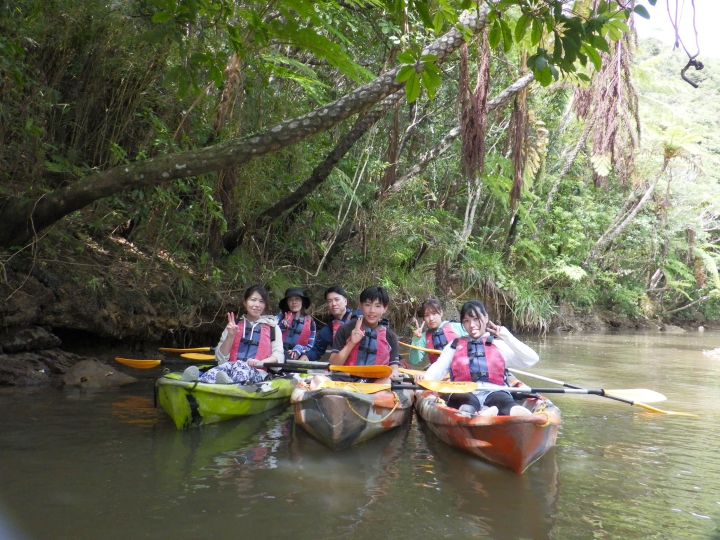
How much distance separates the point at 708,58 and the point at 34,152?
157 feet

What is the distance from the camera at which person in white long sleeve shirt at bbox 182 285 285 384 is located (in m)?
5.64

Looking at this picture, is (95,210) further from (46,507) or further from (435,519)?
(435,519)

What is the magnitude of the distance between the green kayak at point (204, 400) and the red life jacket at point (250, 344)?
41 cm

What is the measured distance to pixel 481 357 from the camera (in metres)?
5.04

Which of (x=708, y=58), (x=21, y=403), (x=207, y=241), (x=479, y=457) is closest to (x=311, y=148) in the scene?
(x=207, y=241)

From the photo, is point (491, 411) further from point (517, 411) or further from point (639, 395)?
point (639, 395)

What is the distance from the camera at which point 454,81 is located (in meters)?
12.0

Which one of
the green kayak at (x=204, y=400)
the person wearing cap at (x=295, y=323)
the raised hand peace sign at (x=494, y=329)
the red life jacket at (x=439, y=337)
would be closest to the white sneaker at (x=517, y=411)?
the raised hand peace sign at (x=494, y=329)

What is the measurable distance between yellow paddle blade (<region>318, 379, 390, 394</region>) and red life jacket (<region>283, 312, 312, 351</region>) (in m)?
2.68

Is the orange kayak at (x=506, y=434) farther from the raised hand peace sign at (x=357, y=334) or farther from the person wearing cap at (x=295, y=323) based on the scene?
the person wearing cap at (x=295, y=323)

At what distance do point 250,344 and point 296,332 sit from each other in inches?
73.6

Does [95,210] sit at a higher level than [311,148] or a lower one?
lower

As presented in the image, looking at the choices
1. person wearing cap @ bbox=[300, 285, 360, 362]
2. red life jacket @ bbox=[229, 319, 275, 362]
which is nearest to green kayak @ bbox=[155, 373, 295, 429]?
red life jacket @ bbox=[229, 319, 275, 362]

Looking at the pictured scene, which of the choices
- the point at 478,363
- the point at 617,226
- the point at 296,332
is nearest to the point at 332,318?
the point at 296,332
